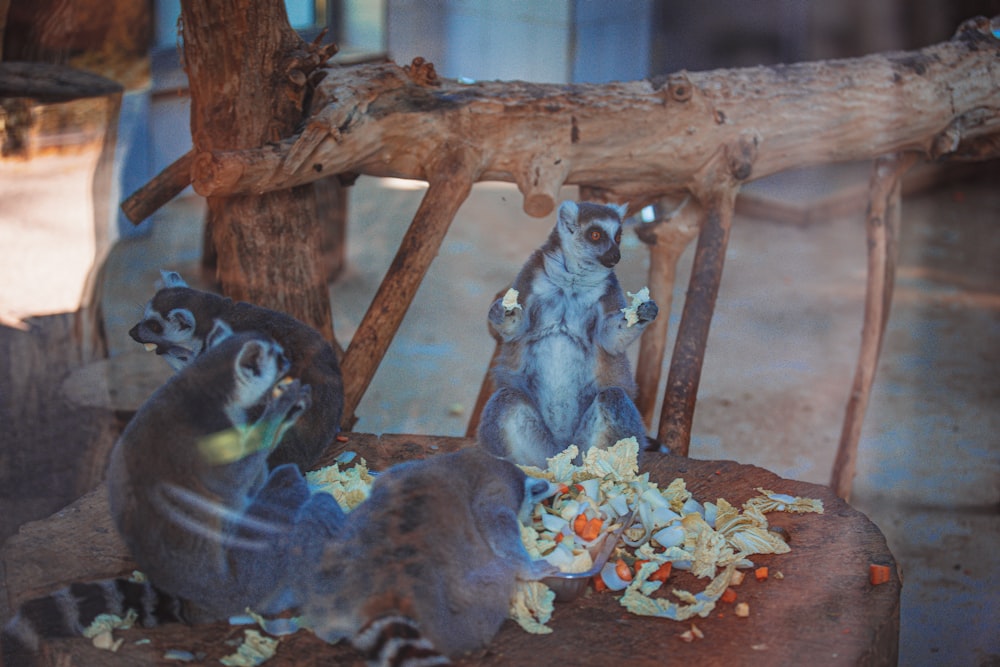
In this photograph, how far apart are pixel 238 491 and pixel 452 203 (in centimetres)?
202

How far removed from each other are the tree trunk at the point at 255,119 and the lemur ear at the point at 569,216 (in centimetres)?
127

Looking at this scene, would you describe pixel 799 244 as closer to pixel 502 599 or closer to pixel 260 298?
pixel 260 298

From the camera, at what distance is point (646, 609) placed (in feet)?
9.36

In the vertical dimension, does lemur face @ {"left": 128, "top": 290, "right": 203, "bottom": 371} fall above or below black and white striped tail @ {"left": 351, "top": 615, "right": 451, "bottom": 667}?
above

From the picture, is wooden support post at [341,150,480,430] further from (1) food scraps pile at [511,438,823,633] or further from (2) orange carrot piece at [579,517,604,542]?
(2) orange carrot piece at [579,517,604,542]

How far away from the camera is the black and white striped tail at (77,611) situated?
103 inches

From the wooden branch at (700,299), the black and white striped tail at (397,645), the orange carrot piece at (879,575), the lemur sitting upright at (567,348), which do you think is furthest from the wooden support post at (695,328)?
the black and white striped tail at (397,645)

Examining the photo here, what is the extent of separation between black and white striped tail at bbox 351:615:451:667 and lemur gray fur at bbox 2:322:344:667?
33cm

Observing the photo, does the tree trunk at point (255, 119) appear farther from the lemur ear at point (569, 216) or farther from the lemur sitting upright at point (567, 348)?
the lemur ear at point (569, 216)

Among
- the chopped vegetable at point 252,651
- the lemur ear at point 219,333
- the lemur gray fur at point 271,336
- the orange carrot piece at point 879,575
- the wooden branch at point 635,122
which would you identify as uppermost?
the wooden branch at point 635,122

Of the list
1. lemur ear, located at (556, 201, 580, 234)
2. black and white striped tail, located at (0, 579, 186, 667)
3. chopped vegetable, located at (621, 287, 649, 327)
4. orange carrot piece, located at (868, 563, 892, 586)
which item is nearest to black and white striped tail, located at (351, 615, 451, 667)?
black and white striped tail, located at (0, 579, 186, 667)

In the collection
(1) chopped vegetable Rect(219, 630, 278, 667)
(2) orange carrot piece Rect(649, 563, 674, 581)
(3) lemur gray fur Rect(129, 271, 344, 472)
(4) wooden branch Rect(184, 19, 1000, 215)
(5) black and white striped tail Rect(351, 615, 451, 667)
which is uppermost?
(4) wooden branch Rect(184, 19, 1000, 215)

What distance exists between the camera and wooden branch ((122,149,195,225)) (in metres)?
4.34

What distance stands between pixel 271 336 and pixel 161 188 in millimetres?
1420
